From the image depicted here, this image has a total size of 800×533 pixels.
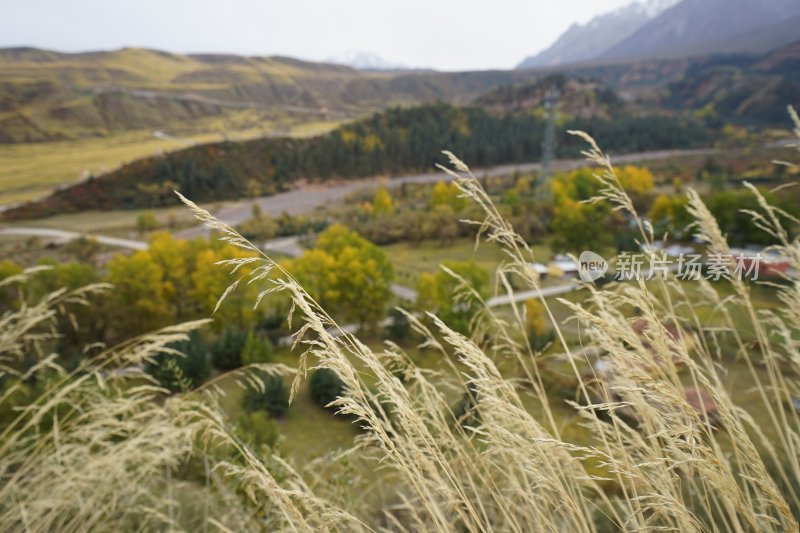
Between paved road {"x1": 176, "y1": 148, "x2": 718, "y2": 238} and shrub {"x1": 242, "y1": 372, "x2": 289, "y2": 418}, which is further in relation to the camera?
paved road {"x1": 176, "y1": 148, "x2": 718, "y2": 238}

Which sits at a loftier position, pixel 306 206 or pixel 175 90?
pixel 175 90

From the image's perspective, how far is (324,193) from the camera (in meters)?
63.6

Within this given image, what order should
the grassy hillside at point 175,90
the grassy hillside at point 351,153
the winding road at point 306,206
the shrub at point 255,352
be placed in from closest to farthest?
the shrub at point 255,352 → the winding road at point 306,206 → the grassy hillside at point 351,153 → the grassy hillside at point 175,90

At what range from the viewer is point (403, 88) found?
159m

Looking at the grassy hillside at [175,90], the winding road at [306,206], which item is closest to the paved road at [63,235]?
the winding road at [306,206]

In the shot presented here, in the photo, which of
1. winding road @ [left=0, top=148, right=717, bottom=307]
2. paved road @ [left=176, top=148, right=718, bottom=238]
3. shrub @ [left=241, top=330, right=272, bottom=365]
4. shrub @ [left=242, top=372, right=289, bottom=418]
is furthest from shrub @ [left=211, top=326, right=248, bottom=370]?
paved road @ [left=176, top=148, right=718, bottom=238]

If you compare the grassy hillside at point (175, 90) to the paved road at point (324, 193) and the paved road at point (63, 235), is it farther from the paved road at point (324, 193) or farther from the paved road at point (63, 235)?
the paved road at point (324, 193)

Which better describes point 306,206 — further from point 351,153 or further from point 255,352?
point 255,352

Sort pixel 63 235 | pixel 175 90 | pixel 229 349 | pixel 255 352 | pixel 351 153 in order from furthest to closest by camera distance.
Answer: pixel 175 90 → pixel 351 153 → pixel 63 235 → pixel 229 349 → pixel 255 352

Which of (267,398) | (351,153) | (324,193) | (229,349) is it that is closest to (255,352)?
(229,349)

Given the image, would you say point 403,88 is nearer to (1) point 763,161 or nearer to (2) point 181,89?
(2) point 181,89

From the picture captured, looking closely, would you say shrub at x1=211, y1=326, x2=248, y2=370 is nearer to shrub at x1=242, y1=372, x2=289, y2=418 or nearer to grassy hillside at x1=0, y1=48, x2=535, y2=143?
shrub at x1=242, y1=372, x2=289, y2=418

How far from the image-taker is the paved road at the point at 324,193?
5056cm

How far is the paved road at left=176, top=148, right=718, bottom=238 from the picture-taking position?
166 feet
